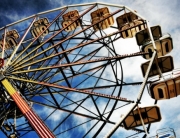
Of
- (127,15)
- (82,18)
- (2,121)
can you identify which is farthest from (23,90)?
(127,15)

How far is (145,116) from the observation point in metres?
14.5

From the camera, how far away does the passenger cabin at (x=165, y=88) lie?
14.0 m

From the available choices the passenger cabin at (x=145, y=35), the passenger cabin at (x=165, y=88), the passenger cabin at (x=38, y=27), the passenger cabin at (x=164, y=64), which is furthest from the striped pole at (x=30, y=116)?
the passenger cabin at (x=38, y=27)

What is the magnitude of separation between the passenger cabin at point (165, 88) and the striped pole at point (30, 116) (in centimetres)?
612

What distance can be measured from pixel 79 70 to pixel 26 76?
143 inches

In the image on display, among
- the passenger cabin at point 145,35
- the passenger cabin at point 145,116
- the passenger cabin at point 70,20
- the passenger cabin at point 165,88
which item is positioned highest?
the passenger cabin at point 70,20

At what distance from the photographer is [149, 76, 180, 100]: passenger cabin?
550 inches

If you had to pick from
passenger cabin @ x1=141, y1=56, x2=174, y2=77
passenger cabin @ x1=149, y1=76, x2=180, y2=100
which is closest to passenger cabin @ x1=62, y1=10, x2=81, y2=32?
passenger cabin @ x1=141, y1=56, x2=174, y2=77

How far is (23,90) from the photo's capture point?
52.4 feet

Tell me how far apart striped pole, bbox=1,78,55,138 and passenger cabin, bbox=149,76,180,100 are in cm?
612

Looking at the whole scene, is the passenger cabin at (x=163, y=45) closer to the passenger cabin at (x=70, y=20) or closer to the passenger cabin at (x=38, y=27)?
the passenger cabin at (x=70, y=20)

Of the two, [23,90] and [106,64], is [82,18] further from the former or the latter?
[23,90]

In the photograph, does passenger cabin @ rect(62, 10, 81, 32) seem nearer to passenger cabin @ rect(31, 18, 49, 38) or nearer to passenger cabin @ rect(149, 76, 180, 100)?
passenger cabin @ rect(31, 18, 49, 38)

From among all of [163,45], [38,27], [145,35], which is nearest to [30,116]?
[163,45]
